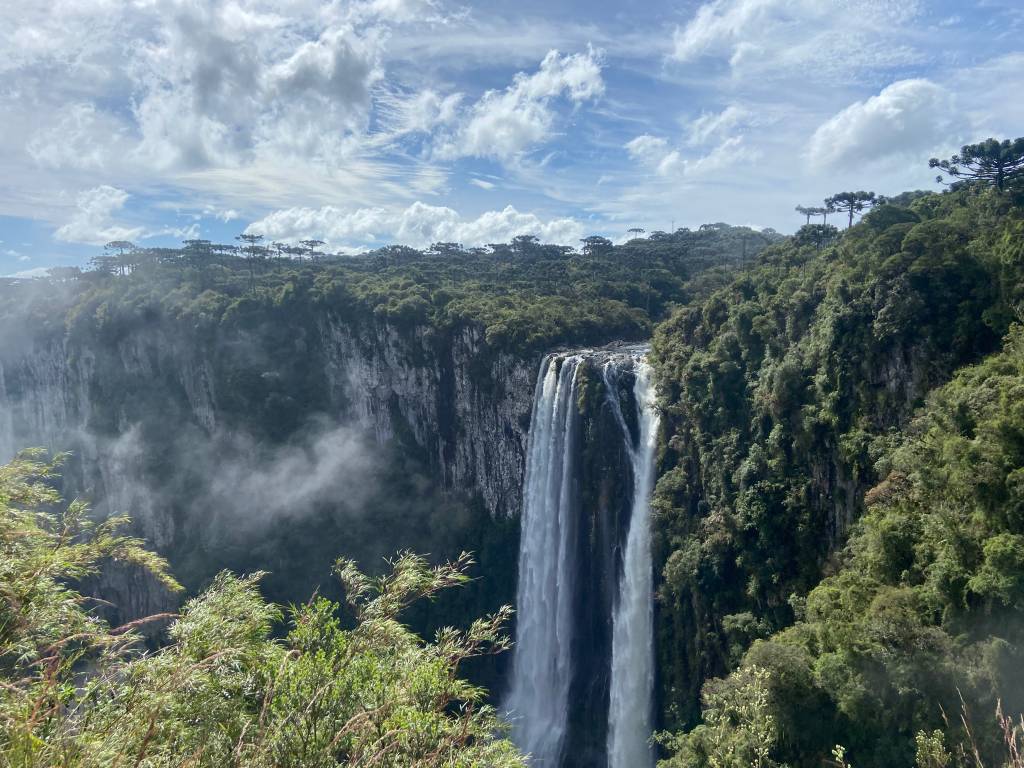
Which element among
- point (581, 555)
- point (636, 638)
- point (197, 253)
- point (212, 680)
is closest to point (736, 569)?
point (636, 638)

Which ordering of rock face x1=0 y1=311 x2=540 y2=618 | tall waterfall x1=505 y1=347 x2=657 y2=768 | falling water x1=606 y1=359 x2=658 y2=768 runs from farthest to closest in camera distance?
1. rock face x1=0 y1=311 x2=540 y2=618
2. tall waterfall x1=505 y1=347 x2=657 y2=768
3. falling water x1=606 y1=359 x2=658 y2=768

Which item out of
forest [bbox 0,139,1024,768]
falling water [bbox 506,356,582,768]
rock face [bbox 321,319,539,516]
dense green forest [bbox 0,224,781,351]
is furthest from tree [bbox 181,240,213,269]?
falling water [bbox 506,356,582,768]

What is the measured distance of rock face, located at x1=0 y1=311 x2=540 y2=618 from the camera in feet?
131

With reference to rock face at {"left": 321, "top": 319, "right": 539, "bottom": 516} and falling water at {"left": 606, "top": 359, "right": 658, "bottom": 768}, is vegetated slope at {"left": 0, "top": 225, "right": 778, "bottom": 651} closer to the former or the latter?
rock face at {"left": 321, "top": 319, "right": 539, "bottom": 516}

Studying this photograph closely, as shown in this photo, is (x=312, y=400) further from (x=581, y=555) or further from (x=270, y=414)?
(x=581, y=555)

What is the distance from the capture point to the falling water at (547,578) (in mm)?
29391

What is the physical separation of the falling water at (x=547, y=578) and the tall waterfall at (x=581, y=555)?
0.05 metres

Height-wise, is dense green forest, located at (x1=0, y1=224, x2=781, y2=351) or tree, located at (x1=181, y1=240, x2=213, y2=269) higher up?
tree, located at (x1=181, y1=240, x2=213, y2=269)

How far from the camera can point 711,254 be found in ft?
207

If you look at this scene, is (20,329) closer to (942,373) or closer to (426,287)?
(426,287)

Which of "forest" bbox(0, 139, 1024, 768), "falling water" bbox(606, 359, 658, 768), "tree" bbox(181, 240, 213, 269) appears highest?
"tree" bbox(181, 240, 213, 269)

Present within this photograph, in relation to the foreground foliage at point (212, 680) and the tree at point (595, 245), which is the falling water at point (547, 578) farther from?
the tree at point (595, 245)

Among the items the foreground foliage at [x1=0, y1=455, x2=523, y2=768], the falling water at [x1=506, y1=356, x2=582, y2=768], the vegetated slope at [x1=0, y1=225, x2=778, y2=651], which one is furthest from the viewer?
the vegetated slope at [x1=0, y1=225, x2=778, y2=651]

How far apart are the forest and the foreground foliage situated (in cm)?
4
